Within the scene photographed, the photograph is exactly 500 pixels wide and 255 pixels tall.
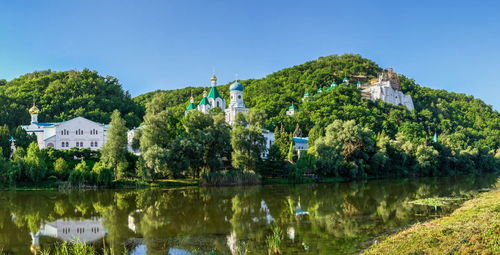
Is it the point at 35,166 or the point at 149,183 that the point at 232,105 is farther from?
the point at 35,166

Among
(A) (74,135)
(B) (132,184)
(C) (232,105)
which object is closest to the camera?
(B) (132,184)

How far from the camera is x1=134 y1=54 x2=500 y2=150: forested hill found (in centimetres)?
7812

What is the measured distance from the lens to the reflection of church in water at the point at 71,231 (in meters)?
→ 16.6

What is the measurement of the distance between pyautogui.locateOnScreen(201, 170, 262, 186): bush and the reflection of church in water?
684 inches

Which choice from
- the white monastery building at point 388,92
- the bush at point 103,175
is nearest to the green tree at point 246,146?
the bush at point 103,175

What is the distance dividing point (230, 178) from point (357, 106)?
52.9m

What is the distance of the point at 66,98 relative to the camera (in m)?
76.4

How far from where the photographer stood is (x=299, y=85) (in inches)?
4296

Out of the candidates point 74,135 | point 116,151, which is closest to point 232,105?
point 74,135

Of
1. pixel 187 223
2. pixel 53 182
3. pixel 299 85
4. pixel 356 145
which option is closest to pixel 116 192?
pixel 53 182

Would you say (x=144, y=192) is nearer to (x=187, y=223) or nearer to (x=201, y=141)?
(x=201, y=141)

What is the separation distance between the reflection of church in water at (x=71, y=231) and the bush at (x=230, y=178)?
1737cm

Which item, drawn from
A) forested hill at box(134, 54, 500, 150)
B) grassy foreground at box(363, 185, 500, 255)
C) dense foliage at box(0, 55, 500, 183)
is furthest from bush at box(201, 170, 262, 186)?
grassy foreground at box(363, 185, 500, 255)

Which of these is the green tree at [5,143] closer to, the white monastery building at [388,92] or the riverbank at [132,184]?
the riverbank at [132,184]
